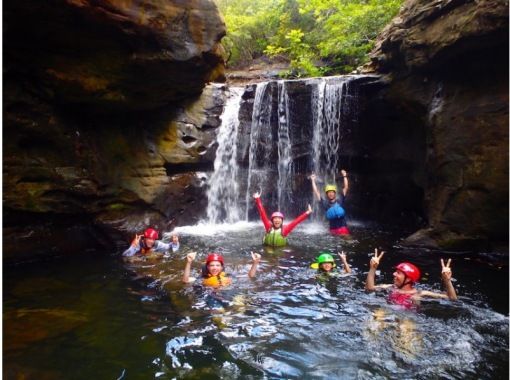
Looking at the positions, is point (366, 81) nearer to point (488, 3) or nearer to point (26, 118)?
point (488, 3)

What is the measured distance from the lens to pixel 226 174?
12102mm

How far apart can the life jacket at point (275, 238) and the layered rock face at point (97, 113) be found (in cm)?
322

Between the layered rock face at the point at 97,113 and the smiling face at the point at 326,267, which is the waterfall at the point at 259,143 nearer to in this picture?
the layered rock face at the point at 97,113

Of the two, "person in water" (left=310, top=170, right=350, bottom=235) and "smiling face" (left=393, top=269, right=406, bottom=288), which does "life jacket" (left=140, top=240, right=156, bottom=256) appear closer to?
"person in water" (left=310, top=170, right=350, bottom=235)

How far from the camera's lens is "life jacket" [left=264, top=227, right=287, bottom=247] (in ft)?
27.8

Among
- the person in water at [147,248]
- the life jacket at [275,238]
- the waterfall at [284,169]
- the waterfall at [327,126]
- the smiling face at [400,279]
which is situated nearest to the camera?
the smiling face at [400,279]

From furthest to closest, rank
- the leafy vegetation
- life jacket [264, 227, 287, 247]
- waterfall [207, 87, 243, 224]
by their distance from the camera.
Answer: the leafy vegetation, waterfall [207, 87, 243, 224], life jacket [264, 227, 287, 247]

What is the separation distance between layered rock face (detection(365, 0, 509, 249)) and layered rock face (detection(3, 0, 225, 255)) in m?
4.47

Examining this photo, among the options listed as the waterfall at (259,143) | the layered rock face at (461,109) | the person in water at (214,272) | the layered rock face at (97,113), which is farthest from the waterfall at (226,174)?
the person in water at (214,272)

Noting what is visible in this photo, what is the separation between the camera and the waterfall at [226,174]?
11.8 metres

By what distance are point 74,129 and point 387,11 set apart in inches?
451

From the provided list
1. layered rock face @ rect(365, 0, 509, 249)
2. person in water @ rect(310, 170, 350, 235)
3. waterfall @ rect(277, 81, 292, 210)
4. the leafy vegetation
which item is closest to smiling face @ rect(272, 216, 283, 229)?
person in water @ rect(310, 170, 350, 235)

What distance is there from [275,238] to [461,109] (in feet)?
16.0

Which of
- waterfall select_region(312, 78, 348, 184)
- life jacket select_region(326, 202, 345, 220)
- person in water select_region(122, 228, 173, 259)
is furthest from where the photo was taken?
waterfall select_region(312, 78, 348, 184)
